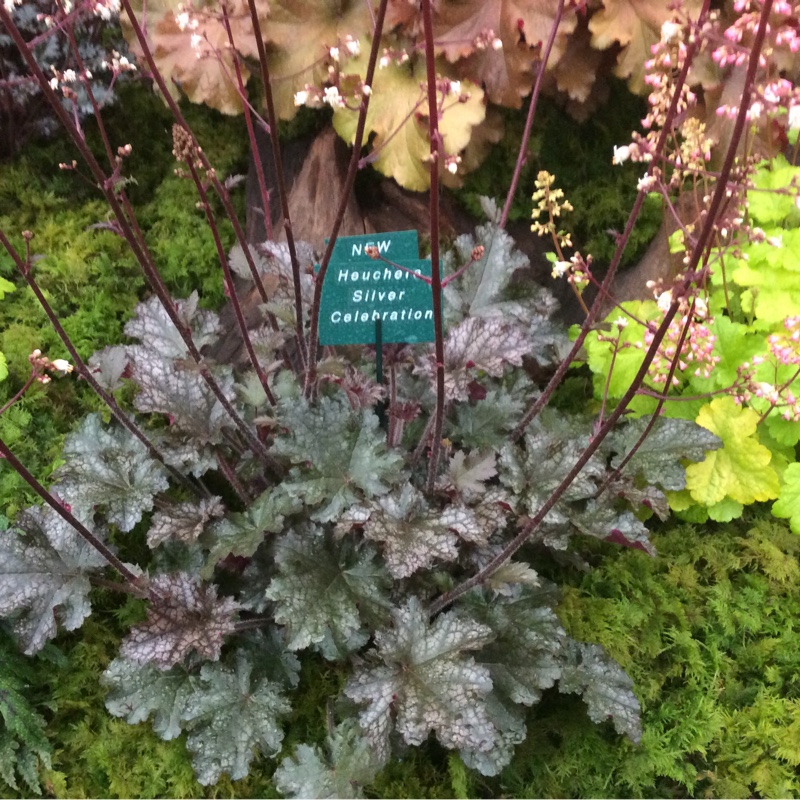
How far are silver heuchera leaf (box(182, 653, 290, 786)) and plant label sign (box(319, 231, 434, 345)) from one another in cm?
80

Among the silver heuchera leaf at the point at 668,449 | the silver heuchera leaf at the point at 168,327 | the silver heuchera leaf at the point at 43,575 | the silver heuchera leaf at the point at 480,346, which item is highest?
the silver heuchera leaf at the point at 168,327

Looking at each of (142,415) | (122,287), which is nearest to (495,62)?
(122,287)

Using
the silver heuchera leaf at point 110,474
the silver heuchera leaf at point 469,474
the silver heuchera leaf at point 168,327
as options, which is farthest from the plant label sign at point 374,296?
the silver heuchera leaf at point 110,474

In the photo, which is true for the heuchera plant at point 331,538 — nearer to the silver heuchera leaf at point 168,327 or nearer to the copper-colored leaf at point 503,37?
the silver heuchera leaf at point 168,327

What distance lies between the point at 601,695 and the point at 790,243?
4.45 feet

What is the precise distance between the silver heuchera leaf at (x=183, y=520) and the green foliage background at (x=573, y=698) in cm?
39

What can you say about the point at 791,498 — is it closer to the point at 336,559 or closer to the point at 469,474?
the point at 469,474

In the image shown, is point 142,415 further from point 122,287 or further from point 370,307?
point 370,307

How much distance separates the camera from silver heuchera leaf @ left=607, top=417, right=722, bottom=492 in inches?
68.2

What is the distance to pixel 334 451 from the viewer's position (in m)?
1.53

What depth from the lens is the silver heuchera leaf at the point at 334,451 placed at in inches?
58.1

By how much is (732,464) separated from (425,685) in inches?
43.0

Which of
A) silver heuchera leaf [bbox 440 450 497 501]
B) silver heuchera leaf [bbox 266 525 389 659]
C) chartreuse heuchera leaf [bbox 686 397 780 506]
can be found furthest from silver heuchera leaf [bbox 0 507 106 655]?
chartreuse heuchera leaf [bbox 686 397 780 506]

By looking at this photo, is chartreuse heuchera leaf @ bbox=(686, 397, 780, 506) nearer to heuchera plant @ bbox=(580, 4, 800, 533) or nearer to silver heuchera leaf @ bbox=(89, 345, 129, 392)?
heuchera plant @ bbox=(580, 4, 800, 533)
